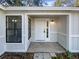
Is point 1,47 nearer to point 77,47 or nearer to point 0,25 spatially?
point 0,25

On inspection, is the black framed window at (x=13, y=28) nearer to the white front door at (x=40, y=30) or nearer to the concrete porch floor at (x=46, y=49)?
the concrete porch floor at (x=46, y=49)

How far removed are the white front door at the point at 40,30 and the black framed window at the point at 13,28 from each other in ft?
18.0

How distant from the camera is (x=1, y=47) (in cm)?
909

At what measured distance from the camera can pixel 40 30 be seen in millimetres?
15500

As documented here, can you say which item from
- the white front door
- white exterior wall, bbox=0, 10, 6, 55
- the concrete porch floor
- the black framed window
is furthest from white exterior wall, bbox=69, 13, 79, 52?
the white front door

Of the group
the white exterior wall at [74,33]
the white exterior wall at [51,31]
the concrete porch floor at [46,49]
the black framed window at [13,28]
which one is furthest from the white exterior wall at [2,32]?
the white exterior wall at [51,31]

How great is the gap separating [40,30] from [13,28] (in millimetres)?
5727

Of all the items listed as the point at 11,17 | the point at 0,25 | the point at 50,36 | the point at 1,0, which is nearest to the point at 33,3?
the point at 1,0

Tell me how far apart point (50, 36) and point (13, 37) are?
5.93 meters

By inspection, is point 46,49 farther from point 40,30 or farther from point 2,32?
point 40,30

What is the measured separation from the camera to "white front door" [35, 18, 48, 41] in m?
15.5

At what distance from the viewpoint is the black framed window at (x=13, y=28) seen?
1006 centimetres

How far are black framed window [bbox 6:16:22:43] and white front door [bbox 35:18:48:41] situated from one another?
18.0 feet

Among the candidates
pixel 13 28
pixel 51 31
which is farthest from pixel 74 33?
pixel 51 31
